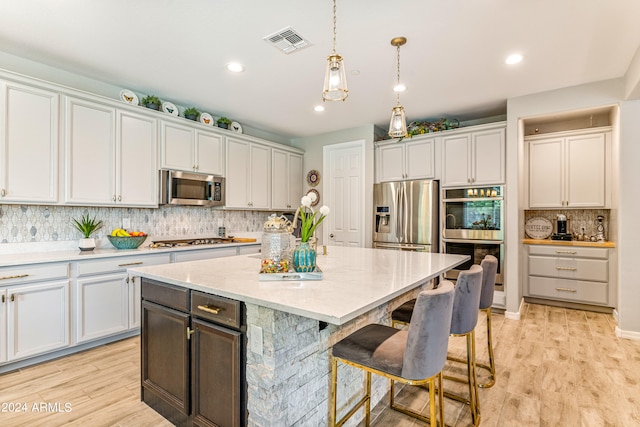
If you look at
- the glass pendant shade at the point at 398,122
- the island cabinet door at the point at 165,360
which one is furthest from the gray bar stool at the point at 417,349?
the glass pendant shade at the point at 398,122

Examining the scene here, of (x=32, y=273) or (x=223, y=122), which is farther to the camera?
(x=223, y=122)

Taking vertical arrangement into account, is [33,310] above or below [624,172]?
below

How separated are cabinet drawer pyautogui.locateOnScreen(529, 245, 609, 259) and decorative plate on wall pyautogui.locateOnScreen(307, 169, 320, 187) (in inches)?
133

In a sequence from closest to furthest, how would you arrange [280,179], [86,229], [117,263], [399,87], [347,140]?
1. [117,263]
2. [86,229]
3. [399,87]
4. [347,140]
5. [280,179]

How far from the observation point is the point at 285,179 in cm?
543

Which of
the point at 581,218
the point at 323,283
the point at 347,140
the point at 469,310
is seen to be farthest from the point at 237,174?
the point at 581,218

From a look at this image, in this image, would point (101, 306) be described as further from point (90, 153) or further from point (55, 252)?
point (90, 153)

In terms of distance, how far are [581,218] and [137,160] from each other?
19.2 feet

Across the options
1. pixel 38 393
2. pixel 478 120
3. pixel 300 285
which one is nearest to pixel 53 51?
pixel 38 393

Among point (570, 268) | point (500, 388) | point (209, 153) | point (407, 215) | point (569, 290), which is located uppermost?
point (209, 153)

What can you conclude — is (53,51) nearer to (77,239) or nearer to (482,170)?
(77,239)

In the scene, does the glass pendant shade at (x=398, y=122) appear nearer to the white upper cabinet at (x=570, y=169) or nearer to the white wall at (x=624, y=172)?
the white wall at (x=624, y=172)

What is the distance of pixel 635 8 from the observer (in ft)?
7.03

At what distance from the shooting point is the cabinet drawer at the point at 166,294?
1.75 metres
